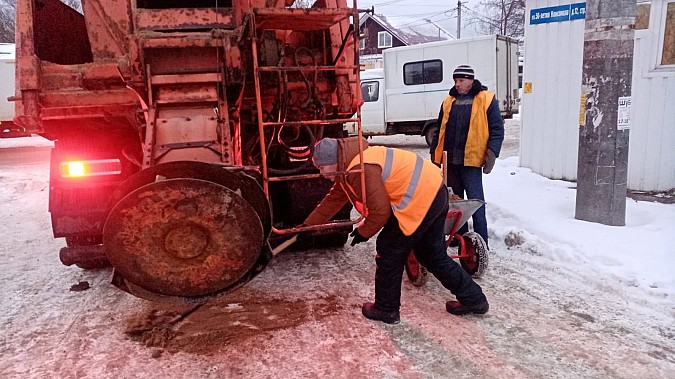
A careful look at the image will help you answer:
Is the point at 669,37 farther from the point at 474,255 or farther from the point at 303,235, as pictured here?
the point at 303,235

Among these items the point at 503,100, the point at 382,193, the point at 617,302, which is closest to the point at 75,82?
the point at 382,193

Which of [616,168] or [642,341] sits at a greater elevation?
[616,168]

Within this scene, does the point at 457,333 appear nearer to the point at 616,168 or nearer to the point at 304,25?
the point at 304,25

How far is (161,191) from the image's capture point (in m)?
2.88

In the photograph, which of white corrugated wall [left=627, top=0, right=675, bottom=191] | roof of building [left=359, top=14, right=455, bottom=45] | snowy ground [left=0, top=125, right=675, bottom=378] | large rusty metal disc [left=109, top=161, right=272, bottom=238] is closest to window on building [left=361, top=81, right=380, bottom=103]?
white corrugated wall [left=627, top=0, right=675, bottom=191]

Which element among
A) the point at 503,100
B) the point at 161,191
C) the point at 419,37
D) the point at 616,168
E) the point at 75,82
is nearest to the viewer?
the point at 161,191

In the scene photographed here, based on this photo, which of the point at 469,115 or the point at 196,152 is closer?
the point at 196,152

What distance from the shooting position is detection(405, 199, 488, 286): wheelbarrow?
4125 millimetres

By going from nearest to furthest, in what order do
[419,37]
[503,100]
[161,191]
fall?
[161,191], [503,100], [419,37]

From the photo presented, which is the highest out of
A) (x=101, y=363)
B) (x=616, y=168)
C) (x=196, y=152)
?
(x=196, y=152)

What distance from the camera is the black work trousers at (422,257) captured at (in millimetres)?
3533

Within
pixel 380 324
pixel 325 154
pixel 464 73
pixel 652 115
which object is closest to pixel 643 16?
pixel 652 115

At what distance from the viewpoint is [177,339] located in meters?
3.49

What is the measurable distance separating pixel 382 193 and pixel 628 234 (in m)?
2.82
